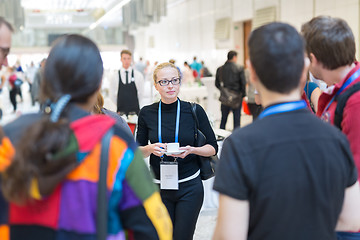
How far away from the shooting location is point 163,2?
17.1m

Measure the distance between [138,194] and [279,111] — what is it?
50cm

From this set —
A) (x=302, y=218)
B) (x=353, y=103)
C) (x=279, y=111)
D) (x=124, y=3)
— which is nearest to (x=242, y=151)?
(x=279, y=111)

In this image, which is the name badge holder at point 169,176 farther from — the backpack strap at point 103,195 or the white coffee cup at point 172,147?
the backpack strap at point 103,195

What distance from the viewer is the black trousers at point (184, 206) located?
2584mm

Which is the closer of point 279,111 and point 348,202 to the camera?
point 279,111

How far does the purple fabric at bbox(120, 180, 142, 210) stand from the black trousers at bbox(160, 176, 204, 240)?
4.82 ft

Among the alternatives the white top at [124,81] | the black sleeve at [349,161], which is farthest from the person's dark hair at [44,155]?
the white top at [124,81]

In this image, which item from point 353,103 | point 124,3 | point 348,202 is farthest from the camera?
point 124,3

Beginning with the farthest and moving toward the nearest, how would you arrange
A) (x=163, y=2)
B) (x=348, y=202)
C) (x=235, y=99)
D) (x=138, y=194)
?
(x=163, y=2) → (x=235, y=99) → (x=348, y=202) → (x=138, y=194)

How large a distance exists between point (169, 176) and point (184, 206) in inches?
8.6

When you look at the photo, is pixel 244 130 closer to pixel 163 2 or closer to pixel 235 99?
pixel 235 99

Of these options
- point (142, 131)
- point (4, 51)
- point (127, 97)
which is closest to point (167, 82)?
point (142, 131)

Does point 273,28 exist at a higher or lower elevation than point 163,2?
lower

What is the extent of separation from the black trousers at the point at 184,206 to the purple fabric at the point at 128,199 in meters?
1.47
